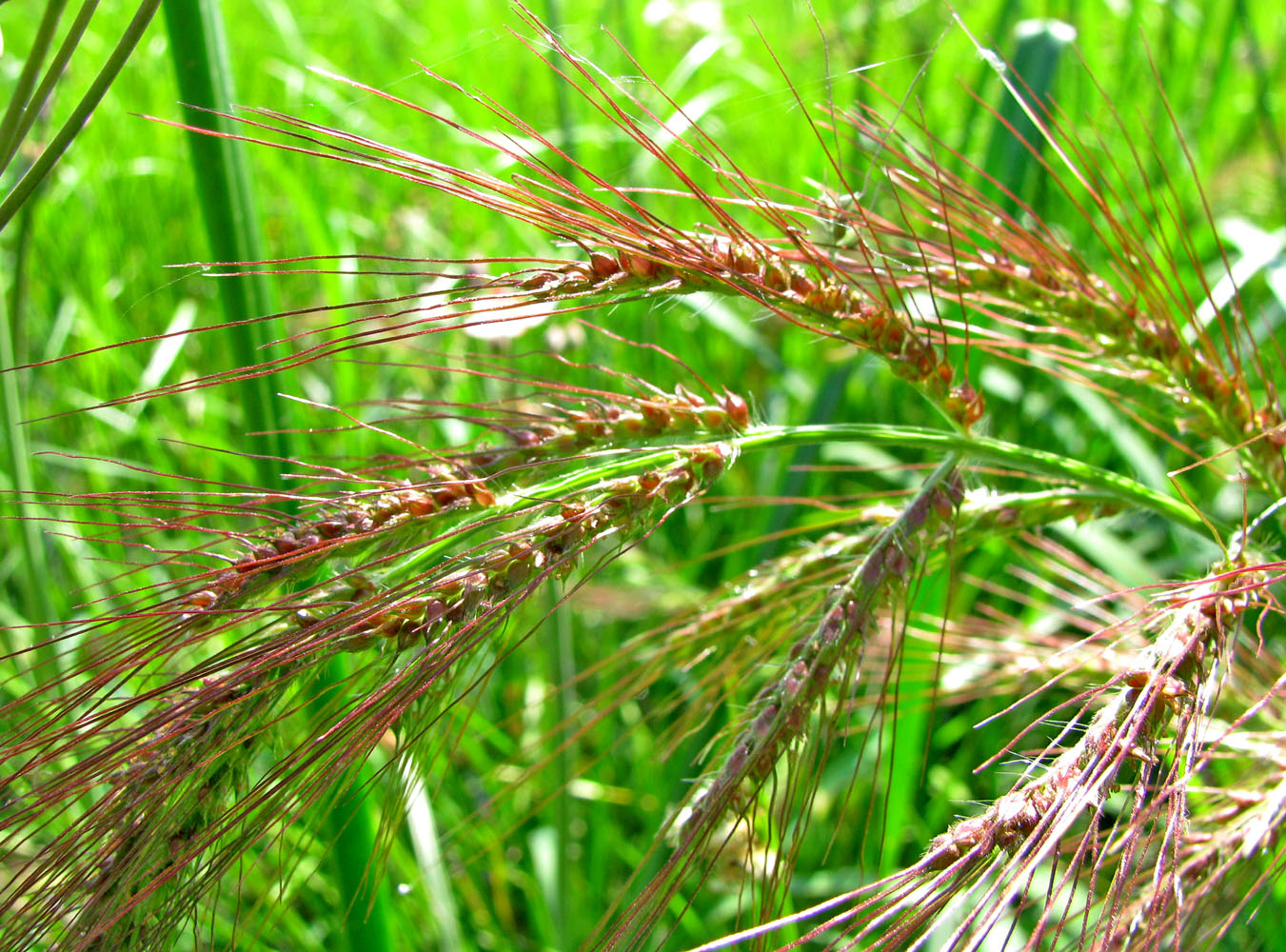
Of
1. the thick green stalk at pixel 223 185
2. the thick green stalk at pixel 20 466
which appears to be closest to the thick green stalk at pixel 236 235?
the thick green stalk at pixel 223 185

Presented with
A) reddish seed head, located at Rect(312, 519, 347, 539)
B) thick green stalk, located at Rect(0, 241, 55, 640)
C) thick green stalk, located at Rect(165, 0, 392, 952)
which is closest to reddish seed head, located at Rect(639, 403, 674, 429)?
reddish seed head, located at Rect(312, 519, 347, 539)

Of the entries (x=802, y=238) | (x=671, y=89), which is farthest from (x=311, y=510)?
(x=671, y=89)

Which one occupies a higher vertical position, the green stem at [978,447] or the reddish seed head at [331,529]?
the reddish seed head at [331,529]

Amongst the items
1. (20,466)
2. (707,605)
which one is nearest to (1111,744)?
(707,605)

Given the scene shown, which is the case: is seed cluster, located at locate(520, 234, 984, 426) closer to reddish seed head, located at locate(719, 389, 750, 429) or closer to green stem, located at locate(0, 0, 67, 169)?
reddish seed head, located at locate(719, 389, 750, 429)

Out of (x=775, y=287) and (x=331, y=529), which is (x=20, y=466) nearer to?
(x=331, y=529)

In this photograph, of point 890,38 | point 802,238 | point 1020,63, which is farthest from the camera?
point 890,38

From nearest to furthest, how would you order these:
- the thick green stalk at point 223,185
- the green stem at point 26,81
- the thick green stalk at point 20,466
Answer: the green stem at point 26,81 → the thick green stalk at point 223,185 → the thick green stalk at point 20,466

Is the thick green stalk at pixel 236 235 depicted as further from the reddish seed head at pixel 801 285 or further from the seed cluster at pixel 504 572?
the reddish seed head at pixel 801 285

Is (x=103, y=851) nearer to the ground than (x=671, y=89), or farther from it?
nearer to the ground

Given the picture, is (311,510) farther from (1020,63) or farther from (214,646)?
(1020,63)

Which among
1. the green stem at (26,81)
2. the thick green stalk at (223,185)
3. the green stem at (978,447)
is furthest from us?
the thick green stalk at (223,185)
